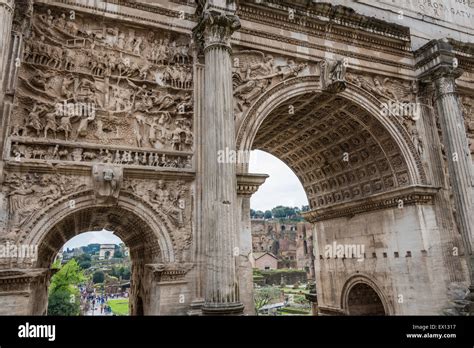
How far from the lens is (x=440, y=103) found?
475 inches

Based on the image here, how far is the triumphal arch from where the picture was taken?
732 centimetres

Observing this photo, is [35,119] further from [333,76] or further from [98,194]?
[333,76]

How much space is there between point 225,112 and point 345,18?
19.8 ft

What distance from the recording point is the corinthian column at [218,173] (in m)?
7.30

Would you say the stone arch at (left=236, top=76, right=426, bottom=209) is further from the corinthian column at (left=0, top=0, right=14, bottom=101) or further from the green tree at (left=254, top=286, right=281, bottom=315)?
the green tree at (left=254, top=286, right=281, bottom=315)

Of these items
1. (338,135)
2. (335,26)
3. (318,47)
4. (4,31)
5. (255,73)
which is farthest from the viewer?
(338,135)

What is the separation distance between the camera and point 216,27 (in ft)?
28.6

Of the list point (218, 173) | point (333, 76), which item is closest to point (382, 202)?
point (333, 76)

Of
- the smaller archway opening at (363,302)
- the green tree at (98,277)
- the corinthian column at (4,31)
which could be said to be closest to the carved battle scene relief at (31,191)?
the corinthian column at (4,31)

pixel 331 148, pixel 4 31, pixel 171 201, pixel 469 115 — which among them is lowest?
pixel 171 201

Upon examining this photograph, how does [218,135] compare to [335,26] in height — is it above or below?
below

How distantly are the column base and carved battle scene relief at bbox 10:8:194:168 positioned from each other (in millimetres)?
3201

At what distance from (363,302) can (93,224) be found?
10507 millimetres
